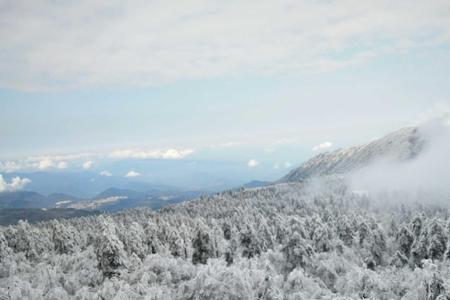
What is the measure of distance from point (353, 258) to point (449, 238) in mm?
20738

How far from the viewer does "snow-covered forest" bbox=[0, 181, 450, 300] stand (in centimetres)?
5709

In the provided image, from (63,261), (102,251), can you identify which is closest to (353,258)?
(102,251)

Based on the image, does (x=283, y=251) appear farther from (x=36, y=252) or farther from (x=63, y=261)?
(x=36, y=252)

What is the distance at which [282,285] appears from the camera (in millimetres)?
62969

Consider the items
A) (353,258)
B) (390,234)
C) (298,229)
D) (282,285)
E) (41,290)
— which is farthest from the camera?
(390,234)

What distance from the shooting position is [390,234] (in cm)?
12619

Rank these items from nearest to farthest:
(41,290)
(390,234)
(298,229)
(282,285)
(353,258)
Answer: (41,290) → (282,285) → (353,258) → (298,229) → (390,234)

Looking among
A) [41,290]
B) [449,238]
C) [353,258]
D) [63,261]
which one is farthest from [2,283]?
[449,238]

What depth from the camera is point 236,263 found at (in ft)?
243

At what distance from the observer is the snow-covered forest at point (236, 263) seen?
57094 mm

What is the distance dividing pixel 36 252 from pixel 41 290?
179ft

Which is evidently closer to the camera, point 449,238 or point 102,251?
point 102,251

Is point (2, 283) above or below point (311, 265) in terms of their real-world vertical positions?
above

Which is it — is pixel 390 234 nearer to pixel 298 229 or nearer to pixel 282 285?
pixel 298 229
